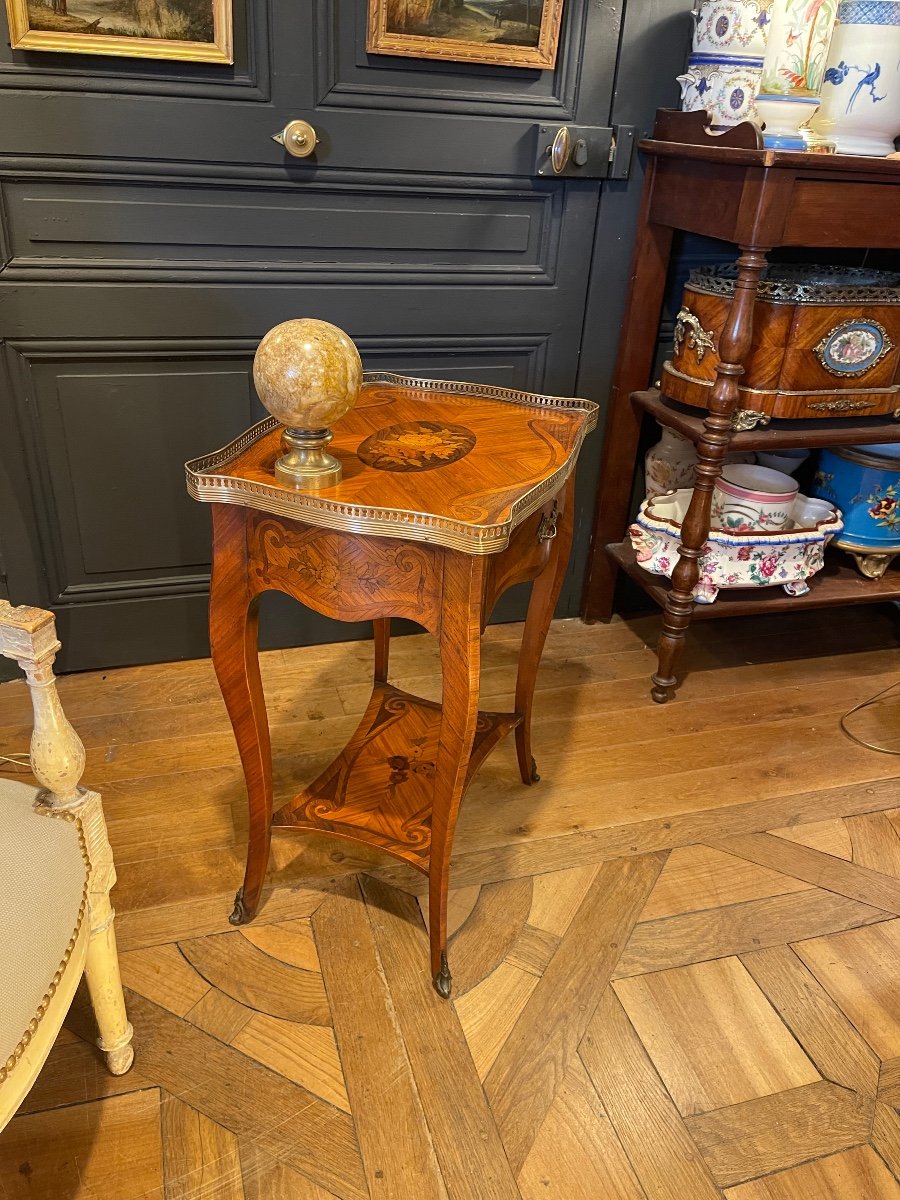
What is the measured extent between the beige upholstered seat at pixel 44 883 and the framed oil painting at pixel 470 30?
1.38m

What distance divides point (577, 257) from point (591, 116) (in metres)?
0.29

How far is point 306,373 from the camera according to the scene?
1.14m

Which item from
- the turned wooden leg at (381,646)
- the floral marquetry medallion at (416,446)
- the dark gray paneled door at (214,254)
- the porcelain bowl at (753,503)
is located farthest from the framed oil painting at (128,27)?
the porcelain bowl at (753,503)

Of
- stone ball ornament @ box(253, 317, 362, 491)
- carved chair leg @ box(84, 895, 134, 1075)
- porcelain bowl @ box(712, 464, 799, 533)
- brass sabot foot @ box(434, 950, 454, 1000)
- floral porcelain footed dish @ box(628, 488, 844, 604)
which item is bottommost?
brass sabot foot @ box(434, 950, 454, 1000)

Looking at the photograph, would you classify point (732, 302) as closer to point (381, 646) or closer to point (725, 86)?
point (725, 86)

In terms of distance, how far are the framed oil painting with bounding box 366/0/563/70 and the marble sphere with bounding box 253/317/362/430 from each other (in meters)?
0.94

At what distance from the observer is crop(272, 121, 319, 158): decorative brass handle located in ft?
5.77

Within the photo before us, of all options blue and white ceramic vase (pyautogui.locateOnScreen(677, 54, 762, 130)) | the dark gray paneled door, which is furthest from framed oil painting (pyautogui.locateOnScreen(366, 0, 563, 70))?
blue and white ceramic vase (pyautogui.locateOnScreen(677, 54, 762, 130))

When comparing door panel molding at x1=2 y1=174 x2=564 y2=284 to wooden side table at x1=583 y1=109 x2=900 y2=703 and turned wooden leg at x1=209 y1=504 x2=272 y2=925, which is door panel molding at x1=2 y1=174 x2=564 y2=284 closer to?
wooden side table at x1=583 y1=109 x2=900 y2=703

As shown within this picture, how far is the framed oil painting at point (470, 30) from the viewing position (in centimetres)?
176

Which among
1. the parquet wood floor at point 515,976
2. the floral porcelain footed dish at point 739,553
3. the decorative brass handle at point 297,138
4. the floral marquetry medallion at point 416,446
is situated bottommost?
the parquet wood floor at point 515,976

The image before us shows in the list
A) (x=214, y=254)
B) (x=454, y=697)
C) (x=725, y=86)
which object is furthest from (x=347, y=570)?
(x=725, y=86)

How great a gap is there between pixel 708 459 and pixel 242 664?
3.74 feet

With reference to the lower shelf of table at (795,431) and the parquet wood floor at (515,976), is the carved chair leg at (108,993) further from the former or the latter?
the lower shelf of table at (795,431)
